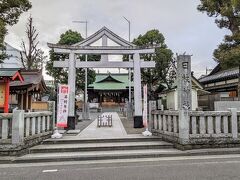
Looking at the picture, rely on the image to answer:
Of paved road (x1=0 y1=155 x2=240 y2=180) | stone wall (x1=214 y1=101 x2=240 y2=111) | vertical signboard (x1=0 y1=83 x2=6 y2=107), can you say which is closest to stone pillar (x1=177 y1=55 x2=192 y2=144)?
paved road (x1=0 y1=155 x2=240 y2=180)

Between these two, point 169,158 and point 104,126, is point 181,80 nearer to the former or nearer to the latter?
point 169,158

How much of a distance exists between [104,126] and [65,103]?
4.92 m

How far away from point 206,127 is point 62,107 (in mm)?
6412

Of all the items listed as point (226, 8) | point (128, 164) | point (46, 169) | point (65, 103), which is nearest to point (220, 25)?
point (226, 8)

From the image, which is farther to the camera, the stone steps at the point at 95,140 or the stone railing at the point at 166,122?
the stone steps at the point at 95,140

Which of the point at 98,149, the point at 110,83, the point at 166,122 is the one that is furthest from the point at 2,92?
the point at 110,83

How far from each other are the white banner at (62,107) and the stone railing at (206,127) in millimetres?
5052

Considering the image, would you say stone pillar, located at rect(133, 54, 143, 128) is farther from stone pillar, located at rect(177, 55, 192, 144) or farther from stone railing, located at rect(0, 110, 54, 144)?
stone railing, located at rect(0, 110, 54, 144)

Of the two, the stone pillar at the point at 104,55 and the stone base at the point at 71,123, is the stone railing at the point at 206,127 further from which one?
the stone pillar at the point at 104,55

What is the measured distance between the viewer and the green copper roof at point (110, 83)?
1886 inches

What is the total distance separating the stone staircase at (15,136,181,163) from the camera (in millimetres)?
8859

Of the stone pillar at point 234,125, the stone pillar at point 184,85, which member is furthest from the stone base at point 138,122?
the stone pillar at point 234,125

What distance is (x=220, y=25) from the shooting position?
61.9 ft

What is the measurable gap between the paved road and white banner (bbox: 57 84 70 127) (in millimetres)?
4150
